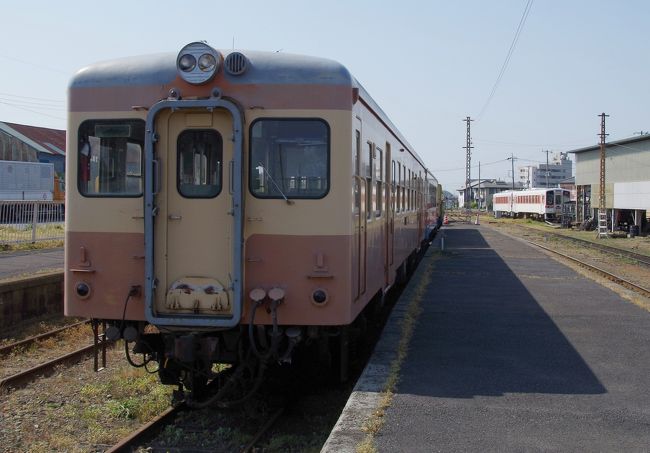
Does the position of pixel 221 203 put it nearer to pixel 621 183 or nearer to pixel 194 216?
pixel 194 216

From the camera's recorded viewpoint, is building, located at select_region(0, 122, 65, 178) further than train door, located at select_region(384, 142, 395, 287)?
Yes

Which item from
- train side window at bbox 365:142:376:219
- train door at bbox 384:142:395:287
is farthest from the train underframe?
train door at bbox 384:142:395:287

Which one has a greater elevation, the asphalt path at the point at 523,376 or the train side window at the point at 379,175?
the train side window at the point at 379,175

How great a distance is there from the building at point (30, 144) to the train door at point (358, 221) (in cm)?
4121

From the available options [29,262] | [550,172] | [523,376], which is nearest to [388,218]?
[523,376]

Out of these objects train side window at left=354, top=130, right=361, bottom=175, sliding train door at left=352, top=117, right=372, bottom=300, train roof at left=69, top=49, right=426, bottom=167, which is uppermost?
train roof at left=69, top=49, right=426, bottom=167

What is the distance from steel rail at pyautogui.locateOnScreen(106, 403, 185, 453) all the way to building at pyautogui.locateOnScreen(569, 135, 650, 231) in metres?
36.8

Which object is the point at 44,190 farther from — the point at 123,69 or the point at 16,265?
the point at 123,69

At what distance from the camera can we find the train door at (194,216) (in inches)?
234

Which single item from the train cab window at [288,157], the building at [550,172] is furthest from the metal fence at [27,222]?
the building at [550,172]

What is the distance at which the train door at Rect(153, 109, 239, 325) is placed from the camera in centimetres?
593

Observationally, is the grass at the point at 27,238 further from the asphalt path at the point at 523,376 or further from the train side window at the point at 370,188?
the train side window at the point at 370,188

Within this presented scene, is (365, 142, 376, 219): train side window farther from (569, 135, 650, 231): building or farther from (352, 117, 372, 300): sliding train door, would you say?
(569, 135, 650, 231): building

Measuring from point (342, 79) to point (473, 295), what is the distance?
768cm
